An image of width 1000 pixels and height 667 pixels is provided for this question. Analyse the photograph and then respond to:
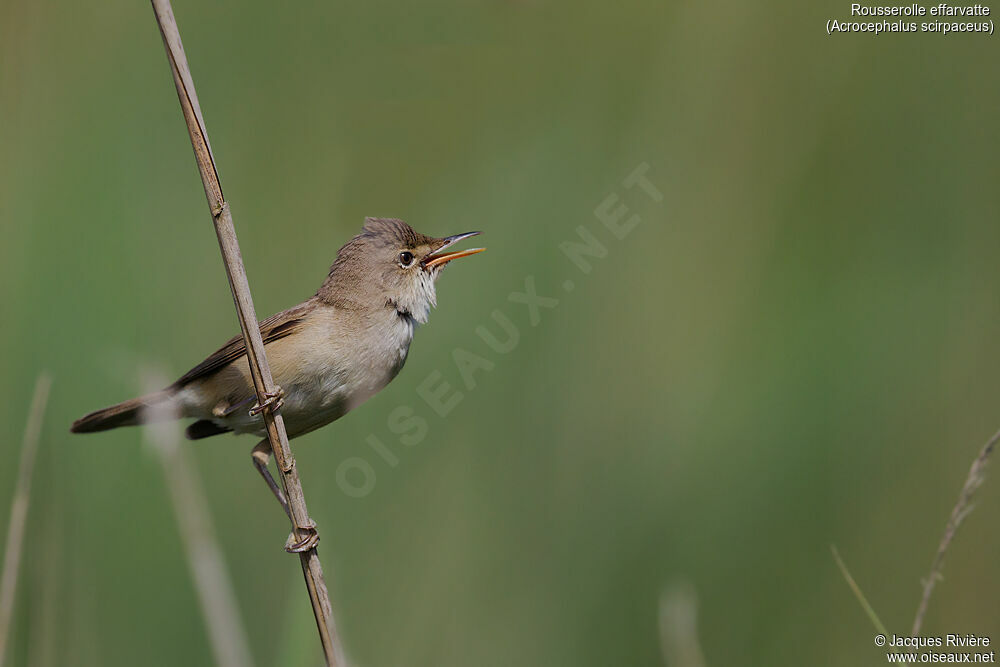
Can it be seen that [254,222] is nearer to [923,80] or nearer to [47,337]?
[47,337]

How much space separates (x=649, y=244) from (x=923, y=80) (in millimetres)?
1855

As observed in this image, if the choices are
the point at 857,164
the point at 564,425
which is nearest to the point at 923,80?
the point at 857,164

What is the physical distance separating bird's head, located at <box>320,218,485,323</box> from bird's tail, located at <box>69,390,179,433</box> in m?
0.83

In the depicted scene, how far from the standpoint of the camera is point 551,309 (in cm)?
461

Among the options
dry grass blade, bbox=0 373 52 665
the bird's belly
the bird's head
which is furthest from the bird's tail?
dry grass blade, bbox=0 373 52 665

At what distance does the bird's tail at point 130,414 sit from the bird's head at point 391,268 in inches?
32.5

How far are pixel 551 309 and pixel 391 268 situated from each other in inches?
39.3

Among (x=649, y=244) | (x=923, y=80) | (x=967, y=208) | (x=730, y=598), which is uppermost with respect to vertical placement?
(x=923, y=80)

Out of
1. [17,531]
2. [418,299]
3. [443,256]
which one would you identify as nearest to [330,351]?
[418,299]

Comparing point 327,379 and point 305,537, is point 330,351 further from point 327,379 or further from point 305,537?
point 305,537

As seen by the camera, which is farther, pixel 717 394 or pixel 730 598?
pixel 717 394

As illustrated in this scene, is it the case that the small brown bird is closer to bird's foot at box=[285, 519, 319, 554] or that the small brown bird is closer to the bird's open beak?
the bird's open beak

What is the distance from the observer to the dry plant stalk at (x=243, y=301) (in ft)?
7.55

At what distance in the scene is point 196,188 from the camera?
4.92 meters
